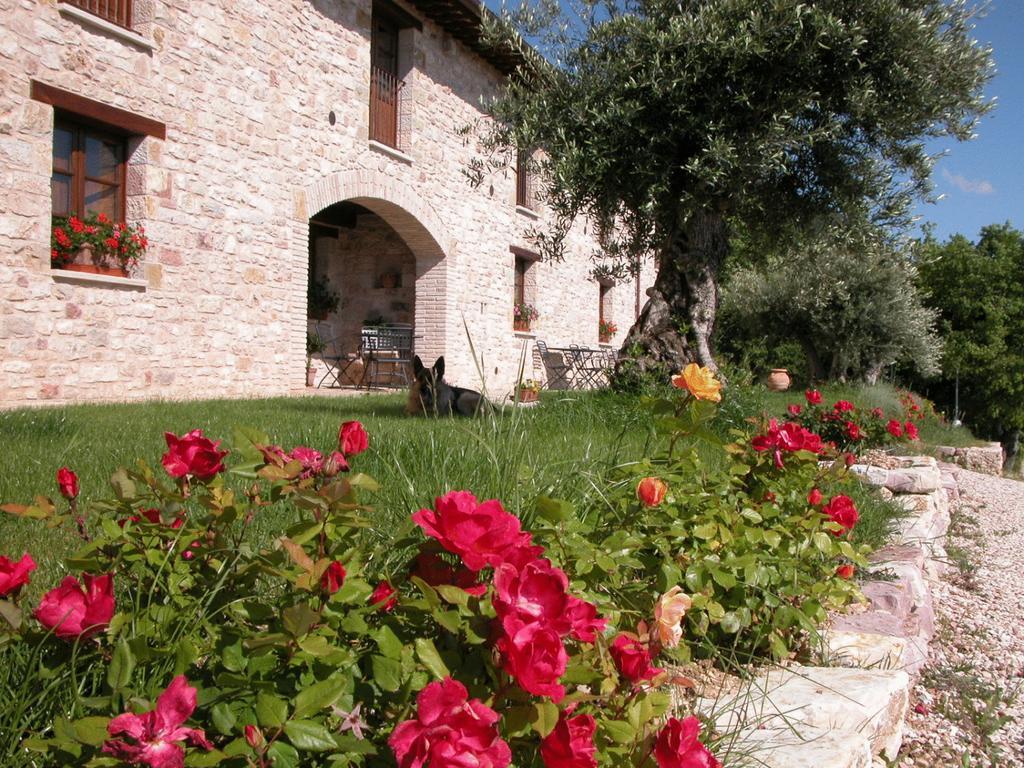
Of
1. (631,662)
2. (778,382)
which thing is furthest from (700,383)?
(778,382)

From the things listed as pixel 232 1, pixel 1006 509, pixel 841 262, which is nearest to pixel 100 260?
pixel 232 1

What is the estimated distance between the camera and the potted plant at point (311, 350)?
11617 millimetres

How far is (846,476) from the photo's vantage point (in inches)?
89.3

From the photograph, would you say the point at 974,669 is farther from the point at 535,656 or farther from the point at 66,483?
the point at 66,483

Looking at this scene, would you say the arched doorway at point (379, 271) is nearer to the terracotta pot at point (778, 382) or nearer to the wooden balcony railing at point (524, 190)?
the wooden balcony railing at point (524, 190)

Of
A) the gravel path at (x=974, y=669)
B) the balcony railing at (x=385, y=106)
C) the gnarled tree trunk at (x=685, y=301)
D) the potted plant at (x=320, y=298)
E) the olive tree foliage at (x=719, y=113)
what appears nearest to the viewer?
the gravel path at (x=974, y=669)

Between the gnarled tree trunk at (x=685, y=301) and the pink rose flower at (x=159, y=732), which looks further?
the gnarled tree trunk at (x=685, y=301)

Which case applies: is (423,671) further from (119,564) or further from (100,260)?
(100,260)

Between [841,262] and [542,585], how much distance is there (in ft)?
45.4

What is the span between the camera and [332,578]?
3.11 feet

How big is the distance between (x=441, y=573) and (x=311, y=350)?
37.5ft

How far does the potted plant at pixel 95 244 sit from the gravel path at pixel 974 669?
7.28 meters

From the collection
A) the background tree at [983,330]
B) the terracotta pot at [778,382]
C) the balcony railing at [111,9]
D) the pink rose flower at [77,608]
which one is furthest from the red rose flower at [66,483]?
the background tree at [983,330]

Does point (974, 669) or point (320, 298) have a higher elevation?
point (320, 298)
